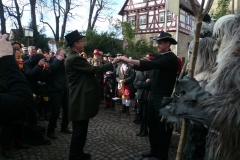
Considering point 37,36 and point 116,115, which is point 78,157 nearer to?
point 116,115

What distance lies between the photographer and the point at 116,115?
7.15m

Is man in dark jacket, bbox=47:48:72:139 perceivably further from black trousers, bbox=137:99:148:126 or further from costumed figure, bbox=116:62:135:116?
costumed figure, bbox=116:62:135:116

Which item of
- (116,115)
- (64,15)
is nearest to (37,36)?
(64,15)

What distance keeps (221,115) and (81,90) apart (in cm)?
251

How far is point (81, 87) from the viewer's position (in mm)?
3537

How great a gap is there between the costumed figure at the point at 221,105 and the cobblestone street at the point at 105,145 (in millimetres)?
2429

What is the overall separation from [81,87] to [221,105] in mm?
2489

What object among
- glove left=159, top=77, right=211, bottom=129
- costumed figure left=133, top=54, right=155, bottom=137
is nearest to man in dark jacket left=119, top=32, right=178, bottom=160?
costumed figure left=133, top=54, right=155, bottom=137

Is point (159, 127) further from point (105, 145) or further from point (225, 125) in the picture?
point (225, 125)

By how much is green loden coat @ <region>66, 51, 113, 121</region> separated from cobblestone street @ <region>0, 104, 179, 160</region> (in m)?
0.91

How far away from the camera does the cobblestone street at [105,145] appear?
3938mm

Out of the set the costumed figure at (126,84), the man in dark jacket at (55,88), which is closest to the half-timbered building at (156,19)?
the costumed figure at (126,84)

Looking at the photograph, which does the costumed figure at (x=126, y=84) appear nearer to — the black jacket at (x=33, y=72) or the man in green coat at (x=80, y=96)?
the black jacket at (x=33, y=72)

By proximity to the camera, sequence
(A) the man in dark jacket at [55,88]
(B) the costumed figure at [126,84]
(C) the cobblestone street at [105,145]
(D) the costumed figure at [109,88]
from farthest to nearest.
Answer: (D) the costumed figure at [109,88] → (B) the costumed figure at [126,84] → (A) the man in dark jacket at [55,88] → (C) the cobblestone street at [105,145]
